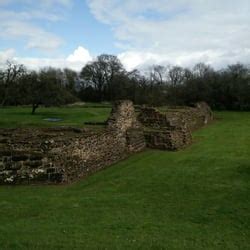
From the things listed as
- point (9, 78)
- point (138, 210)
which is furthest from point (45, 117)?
point (138, 210)

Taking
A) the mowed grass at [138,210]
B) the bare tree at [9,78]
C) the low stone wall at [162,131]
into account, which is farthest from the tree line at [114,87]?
the mowed grass at [138,210]

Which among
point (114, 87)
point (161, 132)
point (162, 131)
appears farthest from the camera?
point (114, 87)

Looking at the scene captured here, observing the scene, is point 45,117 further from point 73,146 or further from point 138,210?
point 138,210

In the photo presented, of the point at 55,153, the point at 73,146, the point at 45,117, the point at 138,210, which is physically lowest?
the point at 138,210

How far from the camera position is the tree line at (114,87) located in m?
53.4

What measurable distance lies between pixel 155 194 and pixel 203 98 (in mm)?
51739

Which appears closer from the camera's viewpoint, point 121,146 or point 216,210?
point 216,210

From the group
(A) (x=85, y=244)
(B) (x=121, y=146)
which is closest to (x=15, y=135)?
(B) (x=121, y=146)

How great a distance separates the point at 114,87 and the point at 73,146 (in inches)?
2488

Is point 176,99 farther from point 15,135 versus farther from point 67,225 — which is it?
point 67,225

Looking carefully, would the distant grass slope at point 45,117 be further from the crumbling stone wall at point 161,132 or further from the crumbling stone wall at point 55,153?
the crumbling stone wall at point 55,153

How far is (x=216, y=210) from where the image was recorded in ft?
34.4

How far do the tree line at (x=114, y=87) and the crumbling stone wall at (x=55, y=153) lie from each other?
33664mm

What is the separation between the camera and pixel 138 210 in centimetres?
1063
